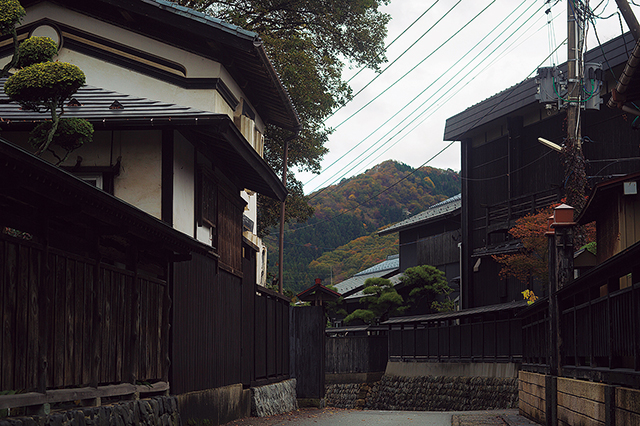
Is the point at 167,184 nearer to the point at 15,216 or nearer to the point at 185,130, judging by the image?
the point at 185,130

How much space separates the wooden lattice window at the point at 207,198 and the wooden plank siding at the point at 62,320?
4.19 meters

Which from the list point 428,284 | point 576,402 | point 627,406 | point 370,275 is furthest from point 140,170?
point 370,275

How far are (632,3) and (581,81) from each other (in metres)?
6.37

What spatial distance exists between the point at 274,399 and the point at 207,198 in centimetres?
810

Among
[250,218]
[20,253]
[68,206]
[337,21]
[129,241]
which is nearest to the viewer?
[20,253]

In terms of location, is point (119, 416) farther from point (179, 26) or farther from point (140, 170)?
point (179, 26)

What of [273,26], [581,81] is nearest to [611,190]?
[581,81]

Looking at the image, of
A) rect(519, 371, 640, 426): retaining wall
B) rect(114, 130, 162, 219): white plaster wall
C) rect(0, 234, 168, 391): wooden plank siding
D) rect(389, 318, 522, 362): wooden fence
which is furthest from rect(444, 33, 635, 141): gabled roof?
rect(0, 234, 168, 391): wooden plank siding

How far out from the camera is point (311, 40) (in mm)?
30422

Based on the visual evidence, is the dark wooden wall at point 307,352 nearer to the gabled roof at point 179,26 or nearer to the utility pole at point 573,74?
the utility pole at point 573,74

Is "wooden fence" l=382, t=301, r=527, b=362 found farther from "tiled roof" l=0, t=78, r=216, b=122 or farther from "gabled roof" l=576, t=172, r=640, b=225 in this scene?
"tiled roof" l=0, t=78, r=216, b=122

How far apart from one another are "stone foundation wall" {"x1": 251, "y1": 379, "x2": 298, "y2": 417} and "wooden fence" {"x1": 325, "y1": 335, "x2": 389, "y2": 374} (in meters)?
A: 15.8

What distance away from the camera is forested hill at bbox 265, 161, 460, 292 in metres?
81.0

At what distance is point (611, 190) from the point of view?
52.1ft
